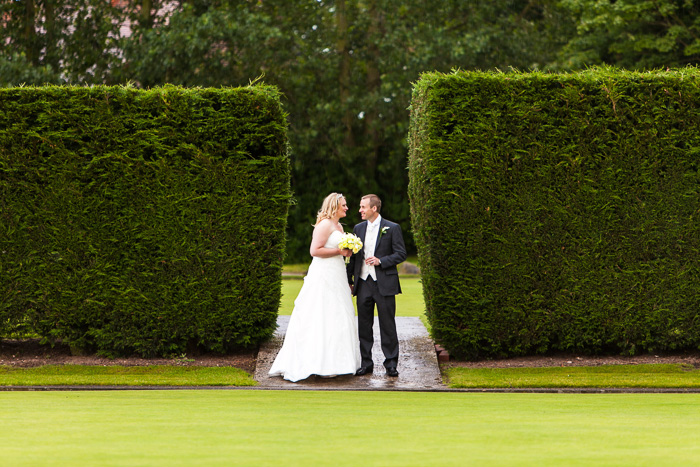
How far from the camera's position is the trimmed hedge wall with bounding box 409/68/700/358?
32.3 ft

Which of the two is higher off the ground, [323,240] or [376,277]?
[323,240]

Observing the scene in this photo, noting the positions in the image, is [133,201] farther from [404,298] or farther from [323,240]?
[404,298]

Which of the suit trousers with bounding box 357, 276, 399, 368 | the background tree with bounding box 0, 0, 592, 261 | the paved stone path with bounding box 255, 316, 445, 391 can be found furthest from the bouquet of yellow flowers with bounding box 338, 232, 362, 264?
the background tree with bounding box 0, 0, 592, 261

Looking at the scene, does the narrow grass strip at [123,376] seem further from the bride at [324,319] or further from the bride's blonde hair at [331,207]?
the bride's blonde hair at [331,207]

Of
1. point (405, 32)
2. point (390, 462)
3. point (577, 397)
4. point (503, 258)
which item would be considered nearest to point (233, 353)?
point (503, 258)

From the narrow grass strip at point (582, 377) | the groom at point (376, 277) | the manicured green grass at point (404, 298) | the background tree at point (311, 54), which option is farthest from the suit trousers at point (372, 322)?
the background tree at point (311, 54)

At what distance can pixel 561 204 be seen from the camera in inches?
389

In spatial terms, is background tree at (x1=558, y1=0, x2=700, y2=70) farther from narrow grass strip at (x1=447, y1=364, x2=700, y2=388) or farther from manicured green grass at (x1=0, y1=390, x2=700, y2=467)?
manicured green grass at (x1=0, y1=390, x2=700, y2=467)

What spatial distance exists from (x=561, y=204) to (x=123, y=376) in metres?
5.81

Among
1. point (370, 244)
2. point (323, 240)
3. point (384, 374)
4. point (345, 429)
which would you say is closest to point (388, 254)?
point (370, 244)

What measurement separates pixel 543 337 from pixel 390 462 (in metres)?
5.68

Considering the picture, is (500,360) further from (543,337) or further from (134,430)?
(134,430)

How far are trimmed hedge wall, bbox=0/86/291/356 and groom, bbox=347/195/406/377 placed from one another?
3.97ft

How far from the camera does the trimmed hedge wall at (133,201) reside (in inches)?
391
